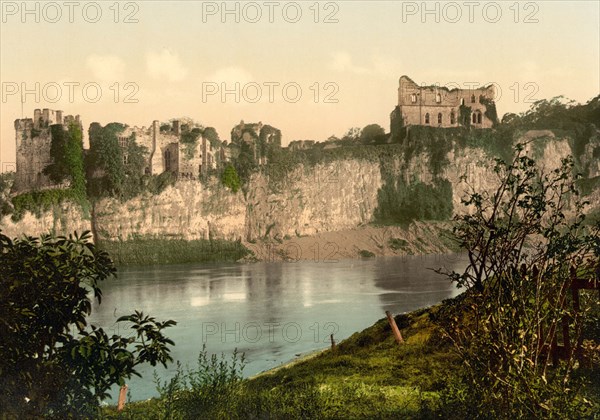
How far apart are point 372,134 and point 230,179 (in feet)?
85.2

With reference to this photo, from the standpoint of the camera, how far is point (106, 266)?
746cm

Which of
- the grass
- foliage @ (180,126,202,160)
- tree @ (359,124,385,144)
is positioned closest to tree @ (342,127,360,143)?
tree @ (359,124,385,144)

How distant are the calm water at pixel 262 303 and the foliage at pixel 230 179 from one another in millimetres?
14896

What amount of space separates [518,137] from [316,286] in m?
52.6

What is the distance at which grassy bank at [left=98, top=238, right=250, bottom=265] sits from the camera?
68.4 meters

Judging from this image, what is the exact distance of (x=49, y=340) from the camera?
6.95m

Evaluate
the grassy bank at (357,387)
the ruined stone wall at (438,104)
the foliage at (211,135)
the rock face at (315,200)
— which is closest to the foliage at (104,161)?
the foliage at (211,135)

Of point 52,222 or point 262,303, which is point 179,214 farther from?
point 262,303

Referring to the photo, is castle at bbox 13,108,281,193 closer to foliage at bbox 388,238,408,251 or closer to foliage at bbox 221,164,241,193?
foliage at bbox 221,164,241,193

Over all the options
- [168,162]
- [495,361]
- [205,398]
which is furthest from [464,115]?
[495,361]

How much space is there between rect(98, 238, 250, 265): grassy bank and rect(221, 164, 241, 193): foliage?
5.89 m

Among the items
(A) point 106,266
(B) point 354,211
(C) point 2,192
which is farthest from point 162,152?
(A) point 106,266

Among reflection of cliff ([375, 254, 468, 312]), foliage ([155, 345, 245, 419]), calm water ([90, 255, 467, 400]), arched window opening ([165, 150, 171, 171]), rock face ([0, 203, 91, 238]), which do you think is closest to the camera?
foliage ([155, 345, 245, 419])

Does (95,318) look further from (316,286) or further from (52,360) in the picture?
(52,360)
